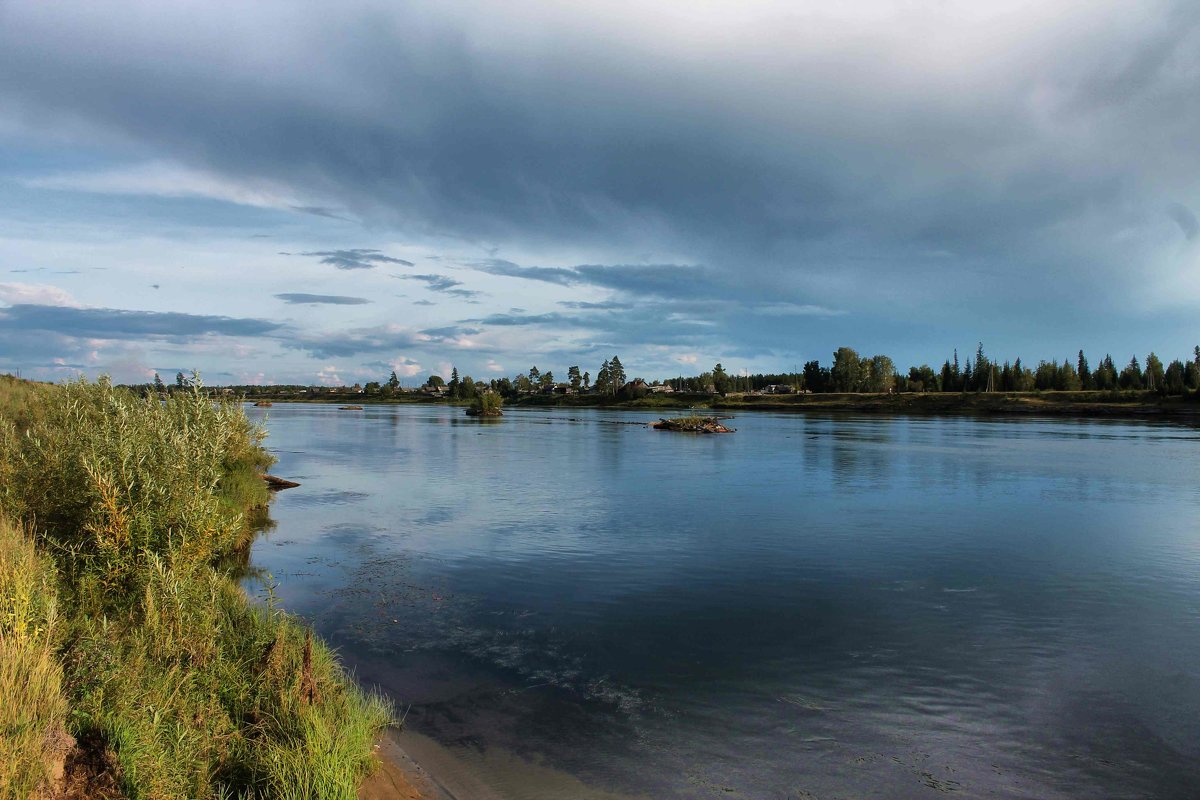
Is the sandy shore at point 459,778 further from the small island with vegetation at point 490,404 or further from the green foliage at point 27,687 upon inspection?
the small island with vegetation at point 490,404

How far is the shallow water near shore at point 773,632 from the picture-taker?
9.31 metres

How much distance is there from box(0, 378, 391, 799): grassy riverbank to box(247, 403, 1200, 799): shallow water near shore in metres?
2.24

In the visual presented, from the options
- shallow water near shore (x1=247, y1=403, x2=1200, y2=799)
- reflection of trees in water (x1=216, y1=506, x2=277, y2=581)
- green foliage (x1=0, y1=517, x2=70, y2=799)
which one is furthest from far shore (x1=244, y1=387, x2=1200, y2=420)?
green foliage (x1=0, y1=517, x2=70, y2=799)

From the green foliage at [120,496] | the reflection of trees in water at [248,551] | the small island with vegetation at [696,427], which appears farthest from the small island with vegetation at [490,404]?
the green foliage at [120,496]

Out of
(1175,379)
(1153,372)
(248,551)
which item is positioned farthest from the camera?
(1153,372)

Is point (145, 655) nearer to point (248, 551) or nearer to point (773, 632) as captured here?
point (773, 632)

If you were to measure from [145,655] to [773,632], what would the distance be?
1131 centimetres

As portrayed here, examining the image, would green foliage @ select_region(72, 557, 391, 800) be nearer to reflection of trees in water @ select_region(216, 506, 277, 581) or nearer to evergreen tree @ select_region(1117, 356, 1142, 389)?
reflection of trees in water @ select_region(216, 506, 277, 581)

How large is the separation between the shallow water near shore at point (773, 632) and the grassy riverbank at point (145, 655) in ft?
7.34

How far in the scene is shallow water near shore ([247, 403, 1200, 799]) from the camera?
9.31 meters

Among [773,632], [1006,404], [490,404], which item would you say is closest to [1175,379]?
[1006,404]

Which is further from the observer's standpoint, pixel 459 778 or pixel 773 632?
pixel 773 632

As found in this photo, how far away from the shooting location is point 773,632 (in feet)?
47.7

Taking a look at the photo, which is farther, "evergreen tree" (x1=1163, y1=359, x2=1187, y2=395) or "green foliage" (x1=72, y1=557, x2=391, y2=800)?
"evergreen tree" (x1=1163, y1=359, x2=1187, y2=395)
